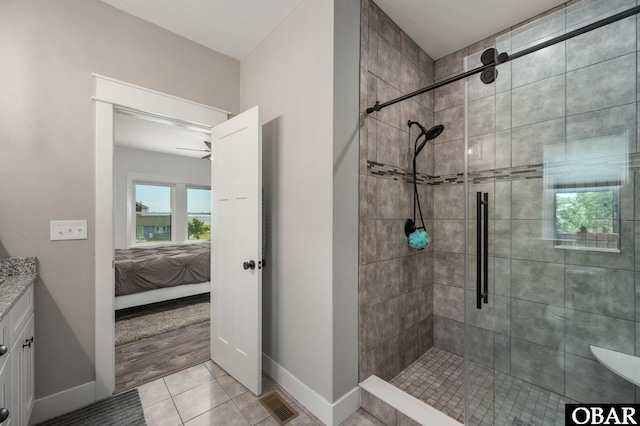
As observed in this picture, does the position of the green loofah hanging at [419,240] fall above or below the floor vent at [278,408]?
above

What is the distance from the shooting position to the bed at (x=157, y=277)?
3.56 m

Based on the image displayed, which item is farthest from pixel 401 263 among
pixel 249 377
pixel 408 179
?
pixel 249 377

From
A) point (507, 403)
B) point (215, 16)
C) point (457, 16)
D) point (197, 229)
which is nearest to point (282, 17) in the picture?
point (215, 16)

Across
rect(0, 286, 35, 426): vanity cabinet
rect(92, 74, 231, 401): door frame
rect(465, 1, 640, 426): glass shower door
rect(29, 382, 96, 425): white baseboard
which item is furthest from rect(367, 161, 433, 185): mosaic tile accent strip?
rect(29, 382, 96, 425): white baseboard

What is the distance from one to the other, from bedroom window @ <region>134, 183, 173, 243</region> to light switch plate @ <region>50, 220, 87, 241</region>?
14.5ft

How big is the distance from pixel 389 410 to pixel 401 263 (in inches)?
40.0

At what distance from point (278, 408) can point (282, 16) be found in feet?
9.39

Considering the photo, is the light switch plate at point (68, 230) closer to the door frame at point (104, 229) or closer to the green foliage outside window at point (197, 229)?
the door frame at point (104, 229)

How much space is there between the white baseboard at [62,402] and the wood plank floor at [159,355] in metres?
0.19

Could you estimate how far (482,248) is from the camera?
1.50m

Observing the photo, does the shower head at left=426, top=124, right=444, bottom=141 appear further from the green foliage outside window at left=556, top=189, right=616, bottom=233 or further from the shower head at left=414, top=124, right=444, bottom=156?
the green foliage outside window at left=556, top=189, right=616, bottom=233

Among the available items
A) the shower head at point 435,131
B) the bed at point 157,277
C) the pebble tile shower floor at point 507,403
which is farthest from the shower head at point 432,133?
the bed at point 157,277

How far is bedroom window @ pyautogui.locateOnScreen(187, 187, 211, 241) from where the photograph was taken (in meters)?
6.36

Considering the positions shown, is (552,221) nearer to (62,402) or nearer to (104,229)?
(104,229)
